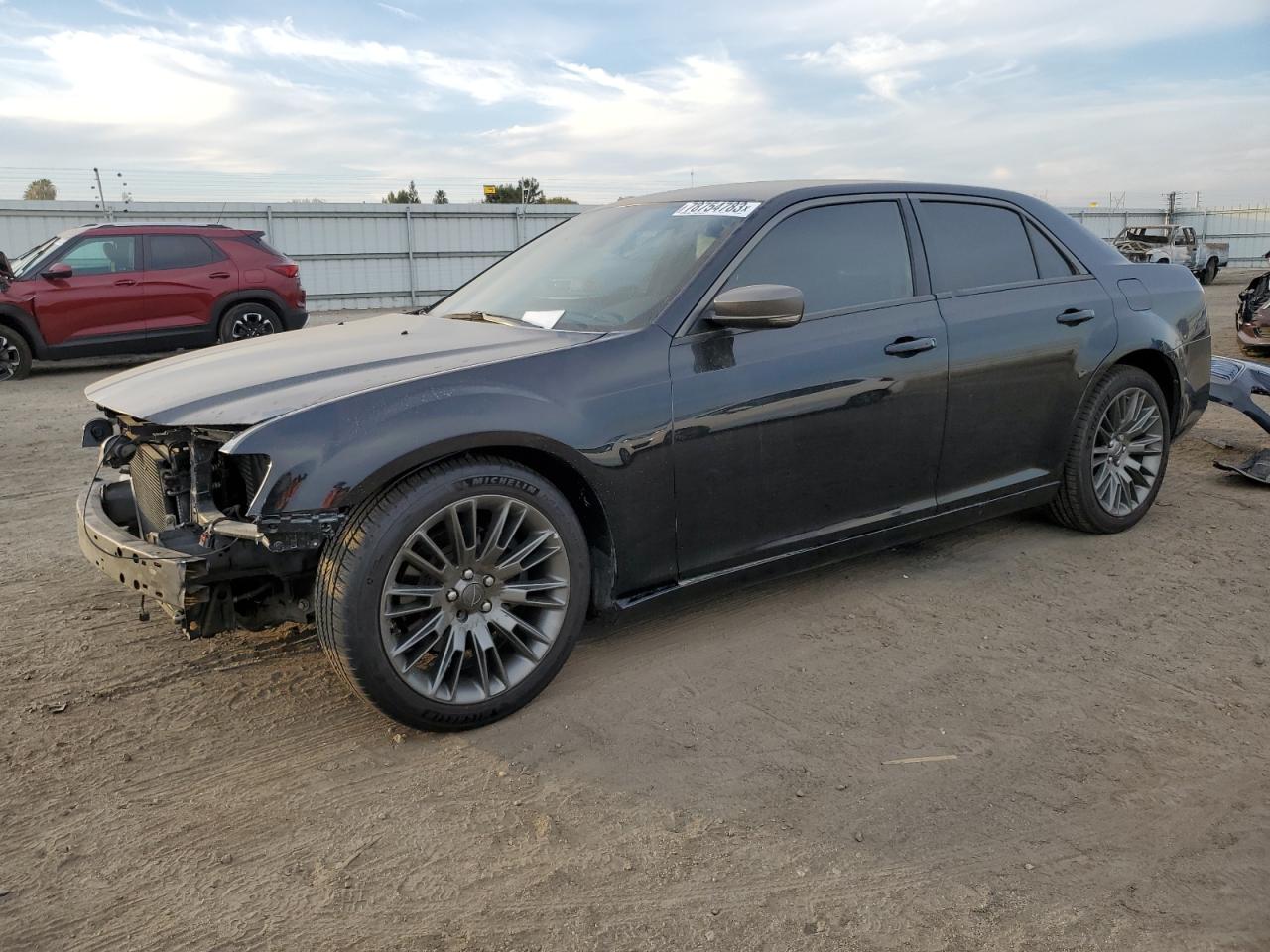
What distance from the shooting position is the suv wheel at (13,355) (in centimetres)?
1117

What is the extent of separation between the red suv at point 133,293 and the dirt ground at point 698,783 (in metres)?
8.15

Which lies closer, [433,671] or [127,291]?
[433,671]

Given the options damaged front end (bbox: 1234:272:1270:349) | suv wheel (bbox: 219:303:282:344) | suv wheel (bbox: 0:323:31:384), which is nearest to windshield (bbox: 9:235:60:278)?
suv wheel (bbox: 0:323:31:384)

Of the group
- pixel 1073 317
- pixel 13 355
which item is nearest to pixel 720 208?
pixel 1073 317

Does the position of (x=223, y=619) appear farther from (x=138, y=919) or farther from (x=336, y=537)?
(x=138, y=919)

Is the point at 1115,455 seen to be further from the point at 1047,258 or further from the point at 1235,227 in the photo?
the point at 1235,227

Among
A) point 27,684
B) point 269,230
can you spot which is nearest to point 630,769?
point 27,684

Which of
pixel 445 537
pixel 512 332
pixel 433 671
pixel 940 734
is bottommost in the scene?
pixel 940 734

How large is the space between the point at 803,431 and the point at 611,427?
0.80 metres

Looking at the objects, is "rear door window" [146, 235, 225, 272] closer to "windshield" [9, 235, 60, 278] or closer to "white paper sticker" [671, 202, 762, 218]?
"windshield" [9, 235, 60, 278]

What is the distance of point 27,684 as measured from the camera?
11.4 feet

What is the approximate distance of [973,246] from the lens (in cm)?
448

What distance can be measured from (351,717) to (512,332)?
144cm

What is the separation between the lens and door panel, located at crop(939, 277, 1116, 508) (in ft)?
13.9
